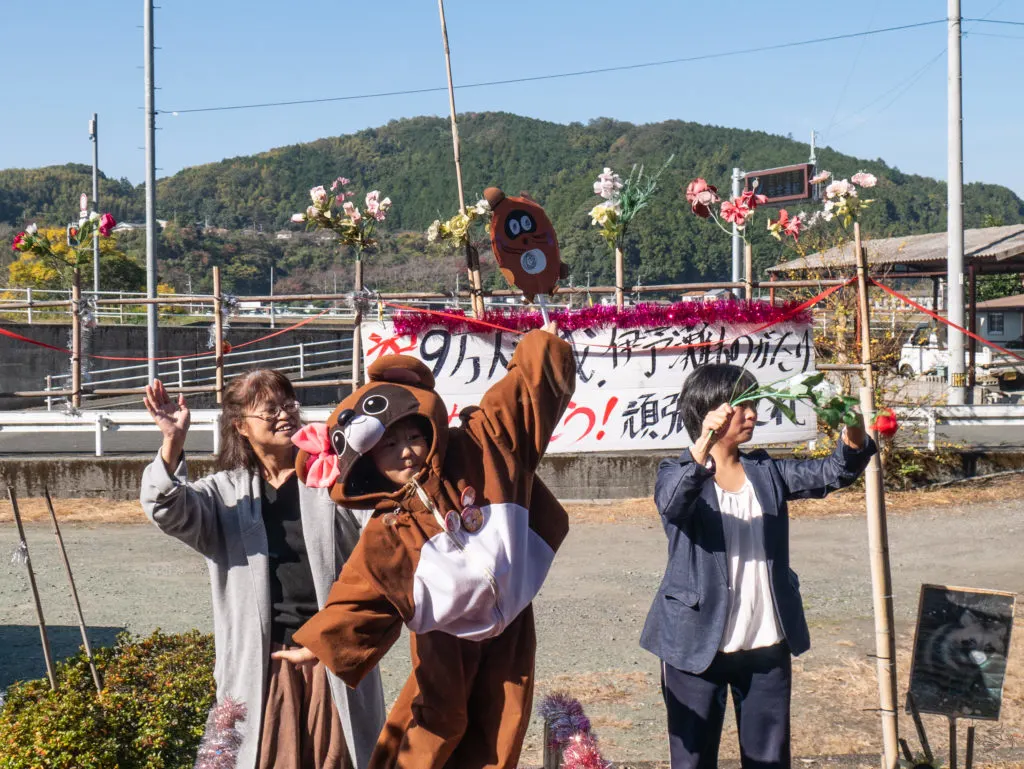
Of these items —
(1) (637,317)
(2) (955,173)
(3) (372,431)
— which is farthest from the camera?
(2) (955,173)

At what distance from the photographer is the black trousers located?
3.13 m

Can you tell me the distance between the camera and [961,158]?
14.3 m

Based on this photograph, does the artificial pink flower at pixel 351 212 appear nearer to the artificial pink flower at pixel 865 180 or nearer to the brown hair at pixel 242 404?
the artificial pink flower at pixel 865 180

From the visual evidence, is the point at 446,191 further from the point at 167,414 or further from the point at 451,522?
the point at 451,522

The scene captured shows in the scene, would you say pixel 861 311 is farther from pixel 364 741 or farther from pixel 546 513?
pixel 364 741

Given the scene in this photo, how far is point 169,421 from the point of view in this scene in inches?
118

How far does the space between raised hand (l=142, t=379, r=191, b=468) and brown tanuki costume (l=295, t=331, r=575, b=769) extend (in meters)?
0.73

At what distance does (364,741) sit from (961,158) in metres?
13.7

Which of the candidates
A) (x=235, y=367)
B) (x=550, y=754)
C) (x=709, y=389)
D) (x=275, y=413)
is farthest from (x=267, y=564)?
(x=235, y=367)

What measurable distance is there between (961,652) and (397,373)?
82.9 inches

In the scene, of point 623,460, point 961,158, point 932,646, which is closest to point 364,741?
point 932,646

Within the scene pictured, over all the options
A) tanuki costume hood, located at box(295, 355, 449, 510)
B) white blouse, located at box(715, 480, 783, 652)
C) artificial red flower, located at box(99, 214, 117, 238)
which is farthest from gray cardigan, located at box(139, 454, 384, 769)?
artificial red flower, located at box(99, 214, 117, 238)

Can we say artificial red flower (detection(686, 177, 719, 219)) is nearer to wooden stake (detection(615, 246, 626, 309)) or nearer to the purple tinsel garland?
wooden stake (detection(615, 246, 626, 309))

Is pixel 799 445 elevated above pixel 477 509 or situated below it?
below
